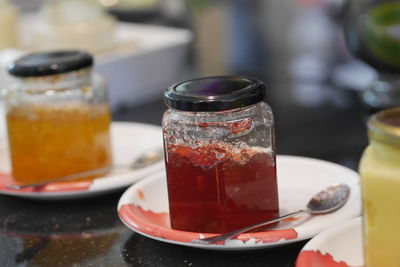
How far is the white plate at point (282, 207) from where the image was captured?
0.66 m

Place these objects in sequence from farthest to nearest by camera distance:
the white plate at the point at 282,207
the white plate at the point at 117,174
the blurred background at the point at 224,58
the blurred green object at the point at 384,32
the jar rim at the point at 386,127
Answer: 1. the blurred background at the point at 224,58
2. the blurred green object at the point at 384,32
3. the white plate at the point at 117,174
4. the white plate at the point at 282,207
5. the jar rim at the point at 386,127

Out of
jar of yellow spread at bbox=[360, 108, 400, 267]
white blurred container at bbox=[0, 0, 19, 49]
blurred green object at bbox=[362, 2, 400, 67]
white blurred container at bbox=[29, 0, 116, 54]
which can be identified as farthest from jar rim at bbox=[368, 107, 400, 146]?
white blurred container at bbox=[0, 0, 19, 49]

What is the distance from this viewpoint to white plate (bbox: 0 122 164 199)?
84 cm

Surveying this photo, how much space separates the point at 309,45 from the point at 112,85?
39.2 inches

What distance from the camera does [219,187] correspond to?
69 cm

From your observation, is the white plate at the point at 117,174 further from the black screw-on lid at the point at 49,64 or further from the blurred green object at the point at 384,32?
the blurred green object at the point at 384,32

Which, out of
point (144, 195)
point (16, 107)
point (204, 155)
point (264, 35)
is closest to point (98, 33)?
point (16, 107)

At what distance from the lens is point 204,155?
0.69 metres

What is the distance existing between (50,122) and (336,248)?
1.40 ft

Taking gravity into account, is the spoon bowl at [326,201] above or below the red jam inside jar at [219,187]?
below

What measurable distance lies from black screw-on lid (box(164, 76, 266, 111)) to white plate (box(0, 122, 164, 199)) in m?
0.18

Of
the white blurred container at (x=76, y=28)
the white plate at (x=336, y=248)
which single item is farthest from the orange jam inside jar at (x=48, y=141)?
the white blurred container at (x=76, y=28)

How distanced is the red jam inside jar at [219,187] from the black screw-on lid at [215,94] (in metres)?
0.04

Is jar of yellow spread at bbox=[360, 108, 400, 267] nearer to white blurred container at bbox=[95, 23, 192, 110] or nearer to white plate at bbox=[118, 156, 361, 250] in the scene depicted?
white plate at bbox=[118, 156, 361, 250]
